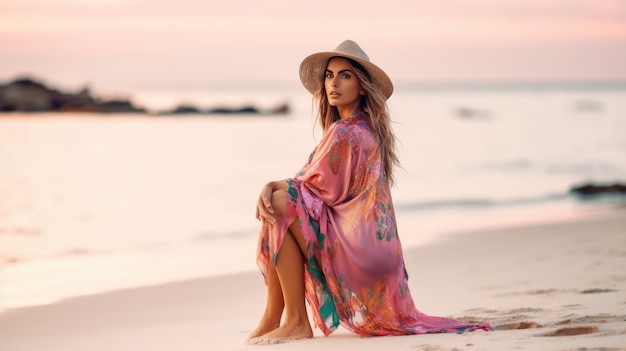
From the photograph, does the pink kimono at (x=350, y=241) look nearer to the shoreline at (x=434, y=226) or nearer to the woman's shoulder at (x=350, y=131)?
the woman's shoulder at (x=350, y=131)

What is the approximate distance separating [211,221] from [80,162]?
1397cm

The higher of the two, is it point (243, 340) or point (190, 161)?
point (190, 161)

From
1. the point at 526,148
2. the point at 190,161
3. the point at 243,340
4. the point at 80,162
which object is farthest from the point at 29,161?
the point at 243,340

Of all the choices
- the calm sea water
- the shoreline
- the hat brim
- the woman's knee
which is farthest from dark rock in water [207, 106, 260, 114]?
the woman's knee

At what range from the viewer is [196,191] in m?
17.3

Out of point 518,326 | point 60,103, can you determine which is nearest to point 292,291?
point 518,326

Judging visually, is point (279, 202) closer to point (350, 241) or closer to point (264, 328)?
point (350, 241)

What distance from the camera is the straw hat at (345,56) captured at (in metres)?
4.55

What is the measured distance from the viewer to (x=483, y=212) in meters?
12.8

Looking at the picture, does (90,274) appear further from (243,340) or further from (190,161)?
(190,161)

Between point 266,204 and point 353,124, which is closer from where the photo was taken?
point 266,204

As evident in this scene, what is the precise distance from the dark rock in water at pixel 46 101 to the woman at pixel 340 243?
186 ft

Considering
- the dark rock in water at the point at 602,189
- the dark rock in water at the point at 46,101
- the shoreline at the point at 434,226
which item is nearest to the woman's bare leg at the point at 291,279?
the shoreline at the point at 434,226

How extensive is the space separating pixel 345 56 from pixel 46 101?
57.5 meters
